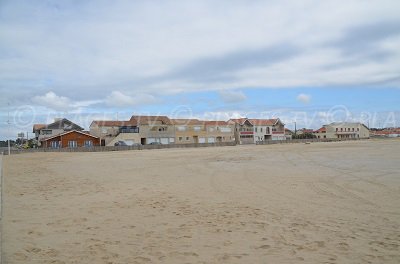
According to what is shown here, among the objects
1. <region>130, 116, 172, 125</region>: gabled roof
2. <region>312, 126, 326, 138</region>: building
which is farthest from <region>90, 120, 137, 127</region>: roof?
<region>312, 126, 326, 138</region>: building

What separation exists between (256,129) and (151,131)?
101 ft

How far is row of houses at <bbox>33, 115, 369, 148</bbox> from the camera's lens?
219ft

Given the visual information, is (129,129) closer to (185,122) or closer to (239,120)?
(185,122)

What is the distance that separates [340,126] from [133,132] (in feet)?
248

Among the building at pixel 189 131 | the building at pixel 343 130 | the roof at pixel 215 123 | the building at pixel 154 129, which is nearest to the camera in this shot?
the building at pixel 154 129

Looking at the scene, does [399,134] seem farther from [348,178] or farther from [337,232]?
[337,232]

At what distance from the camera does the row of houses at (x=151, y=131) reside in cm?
6669

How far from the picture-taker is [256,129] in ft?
306

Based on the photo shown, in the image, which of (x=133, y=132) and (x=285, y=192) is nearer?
(x=285, y=192)

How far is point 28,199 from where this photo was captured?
10.6 metres

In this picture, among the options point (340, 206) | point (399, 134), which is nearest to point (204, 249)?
point (340, 206)

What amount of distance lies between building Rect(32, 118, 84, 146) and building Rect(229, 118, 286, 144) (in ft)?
129

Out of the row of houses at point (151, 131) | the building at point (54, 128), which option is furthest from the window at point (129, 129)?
the building at point (54, 128)

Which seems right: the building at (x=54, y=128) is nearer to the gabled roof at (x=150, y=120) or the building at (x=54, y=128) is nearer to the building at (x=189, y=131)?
the gabled roof at (x=150, y=120)
